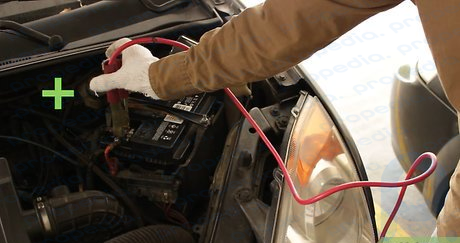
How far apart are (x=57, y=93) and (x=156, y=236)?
1.52 ft

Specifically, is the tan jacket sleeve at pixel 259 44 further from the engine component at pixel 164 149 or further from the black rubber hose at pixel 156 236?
the black rubber hose at pixel 156 236

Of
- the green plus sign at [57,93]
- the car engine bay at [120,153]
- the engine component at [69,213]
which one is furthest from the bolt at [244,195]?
the green plus sign at [57,93]

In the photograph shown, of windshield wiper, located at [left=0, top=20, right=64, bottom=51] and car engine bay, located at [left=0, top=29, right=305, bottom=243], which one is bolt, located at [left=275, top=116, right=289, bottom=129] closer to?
car engine bay, located at [left=0, top=29, right=305, bottom=243]

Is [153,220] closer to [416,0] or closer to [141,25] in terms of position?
[141,25]

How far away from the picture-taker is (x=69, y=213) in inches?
42.4

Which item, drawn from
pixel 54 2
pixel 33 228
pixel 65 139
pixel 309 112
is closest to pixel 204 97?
pixel 309 112

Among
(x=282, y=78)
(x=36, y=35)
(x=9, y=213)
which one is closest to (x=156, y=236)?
(x=9, y=213)

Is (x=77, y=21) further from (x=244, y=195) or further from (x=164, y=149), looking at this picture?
(x=244, y=195)

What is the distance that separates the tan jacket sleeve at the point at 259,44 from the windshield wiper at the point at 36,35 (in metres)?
0.34

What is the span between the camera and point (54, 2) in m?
1.57

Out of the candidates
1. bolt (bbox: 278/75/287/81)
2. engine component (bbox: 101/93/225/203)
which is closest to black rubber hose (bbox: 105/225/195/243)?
engine component (bbox: 101/93/225/203)

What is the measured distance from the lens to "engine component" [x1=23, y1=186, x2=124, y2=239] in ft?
3.41

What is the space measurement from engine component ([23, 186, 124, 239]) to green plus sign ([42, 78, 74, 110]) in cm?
24

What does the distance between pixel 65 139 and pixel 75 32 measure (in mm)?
314
